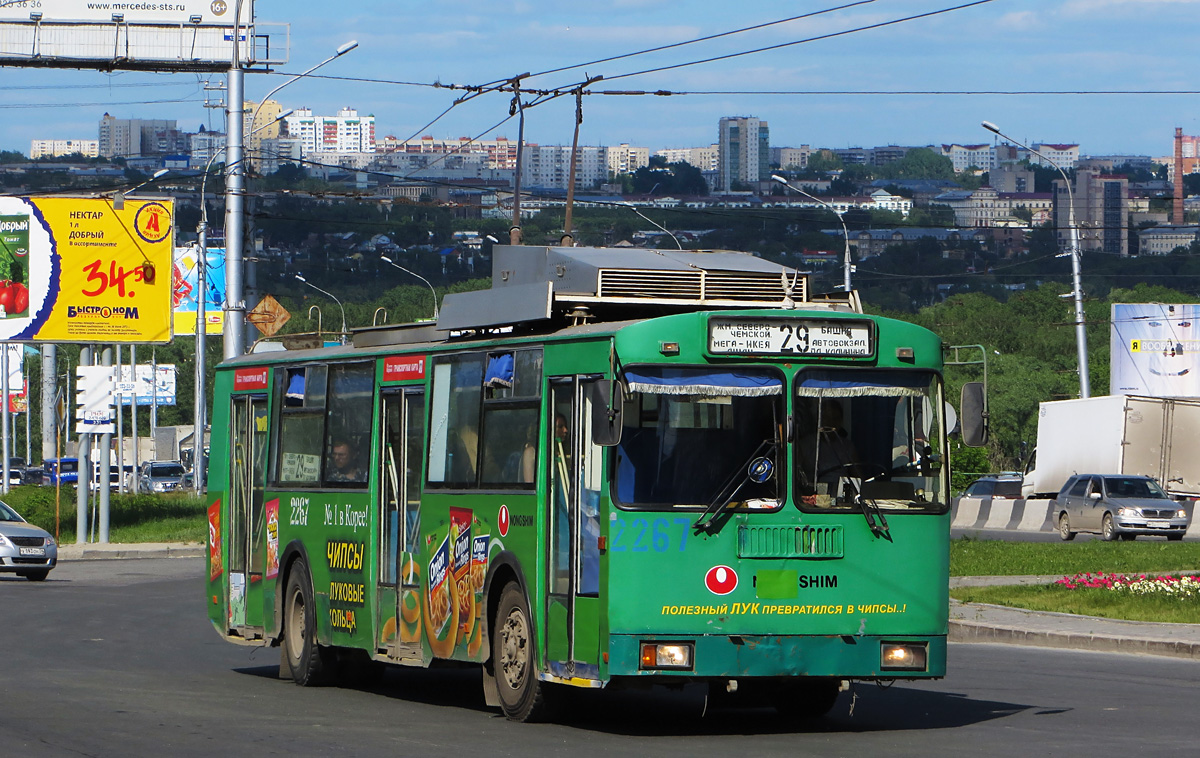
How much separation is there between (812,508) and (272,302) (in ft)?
74.0

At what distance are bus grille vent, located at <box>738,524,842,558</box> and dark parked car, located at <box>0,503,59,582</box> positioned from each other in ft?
72.0

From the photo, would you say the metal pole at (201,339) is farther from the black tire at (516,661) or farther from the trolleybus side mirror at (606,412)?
the trolleybus side mirror at (606,412)

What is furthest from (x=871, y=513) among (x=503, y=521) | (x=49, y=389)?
(x=49, y=389)

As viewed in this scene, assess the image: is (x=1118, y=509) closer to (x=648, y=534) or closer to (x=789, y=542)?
(x=789, y=542)

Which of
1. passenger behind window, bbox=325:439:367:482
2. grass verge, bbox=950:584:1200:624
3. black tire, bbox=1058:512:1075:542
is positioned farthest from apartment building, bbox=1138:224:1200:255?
passenger behind window, bbox=325:439:367:482

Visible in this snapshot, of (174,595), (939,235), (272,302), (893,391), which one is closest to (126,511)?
(272,302)

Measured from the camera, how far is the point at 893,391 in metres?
11.6

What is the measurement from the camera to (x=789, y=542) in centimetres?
1123

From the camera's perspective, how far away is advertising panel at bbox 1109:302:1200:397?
66.2m

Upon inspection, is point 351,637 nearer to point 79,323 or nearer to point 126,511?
point 79,323

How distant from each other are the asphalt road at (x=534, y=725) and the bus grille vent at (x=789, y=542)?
1101 mm

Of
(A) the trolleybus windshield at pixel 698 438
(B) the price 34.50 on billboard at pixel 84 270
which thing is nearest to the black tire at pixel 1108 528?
(B) the price 34.50 on billboard at pixel 84 270

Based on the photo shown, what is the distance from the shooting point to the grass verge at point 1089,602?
66.0 ft

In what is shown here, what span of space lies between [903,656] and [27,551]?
22269 millimetres
